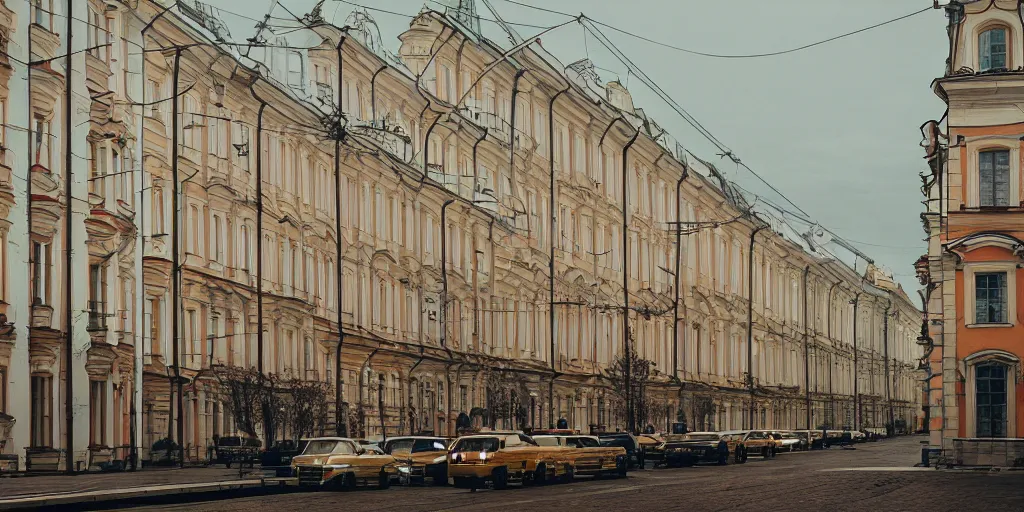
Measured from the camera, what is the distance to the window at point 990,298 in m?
54.8

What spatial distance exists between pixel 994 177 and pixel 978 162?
79 cm

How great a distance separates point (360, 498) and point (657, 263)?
2665 inches

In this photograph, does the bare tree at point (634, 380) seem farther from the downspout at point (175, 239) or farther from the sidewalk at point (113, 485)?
the sidewalk at point (113, 485)

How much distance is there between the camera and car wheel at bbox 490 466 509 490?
39.0 m

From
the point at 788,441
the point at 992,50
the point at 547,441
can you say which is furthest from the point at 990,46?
the point at 788,441

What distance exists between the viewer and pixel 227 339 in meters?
56.9

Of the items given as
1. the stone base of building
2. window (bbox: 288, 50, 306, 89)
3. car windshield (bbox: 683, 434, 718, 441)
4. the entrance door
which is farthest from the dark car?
window (bbox: 288, 50, 306, 89)

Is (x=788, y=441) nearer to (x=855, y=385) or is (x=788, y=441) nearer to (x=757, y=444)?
(x=757, y=444)

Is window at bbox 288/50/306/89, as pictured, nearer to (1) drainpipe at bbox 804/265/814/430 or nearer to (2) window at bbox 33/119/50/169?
(2) window at bbox 33/119/50/169

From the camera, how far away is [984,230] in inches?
2148

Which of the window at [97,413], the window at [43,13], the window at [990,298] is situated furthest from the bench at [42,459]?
the window at [990,298]

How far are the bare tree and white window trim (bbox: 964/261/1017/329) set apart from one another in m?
34.4

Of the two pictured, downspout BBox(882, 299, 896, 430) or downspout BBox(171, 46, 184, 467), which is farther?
downspout BBox(882, 299, 896, 430)

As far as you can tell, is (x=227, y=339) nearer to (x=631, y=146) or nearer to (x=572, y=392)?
(x=572, y=392)
